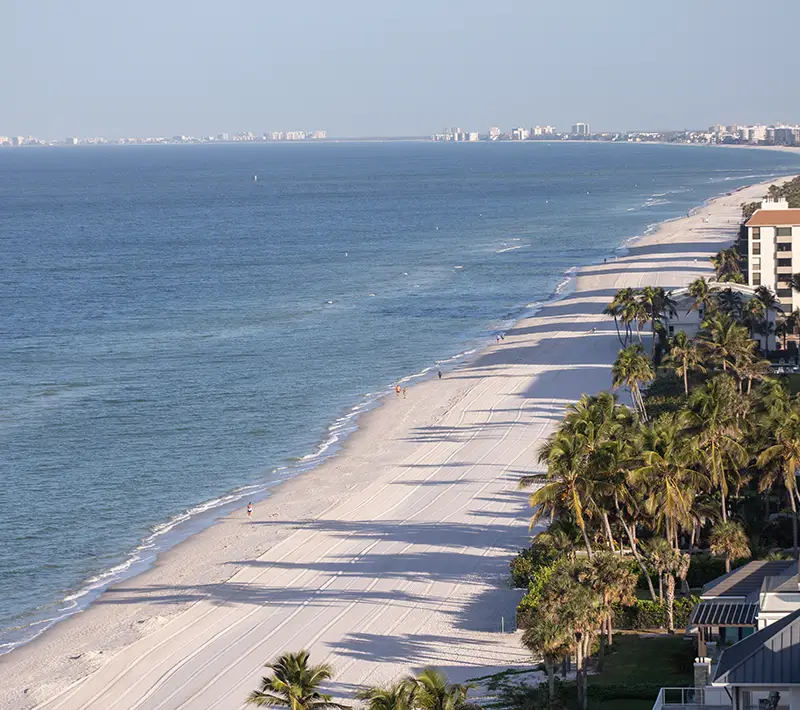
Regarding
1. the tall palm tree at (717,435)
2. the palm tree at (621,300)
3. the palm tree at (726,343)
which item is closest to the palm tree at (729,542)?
the tall palm tree at (717,435)

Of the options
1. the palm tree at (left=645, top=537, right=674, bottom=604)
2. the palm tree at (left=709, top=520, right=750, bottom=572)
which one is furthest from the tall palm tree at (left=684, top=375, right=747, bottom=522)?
the palm tree at (left=645, top=537, right=674, bottom=604)

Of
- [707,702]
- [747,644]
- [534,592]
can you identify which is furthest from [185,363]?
[747,644]

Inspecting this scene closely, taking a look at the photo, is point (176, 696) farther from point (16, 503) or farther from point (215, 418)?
point (215, 418)

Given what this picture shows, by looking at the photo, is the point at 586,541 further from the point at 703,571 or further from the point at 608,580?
the point at 703,571

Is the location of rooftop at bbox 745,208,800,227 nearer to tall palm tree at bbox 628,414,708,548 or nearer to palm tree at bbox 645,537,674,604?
tall palm tree at bbox 628,414,708,548

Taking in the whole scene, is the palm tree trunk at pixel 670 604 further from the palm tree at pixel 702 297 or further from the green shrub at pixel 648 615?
the palm tree at pixel 702 297

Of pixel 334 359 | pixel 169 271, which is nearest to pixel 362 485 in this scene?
pixel 334 359
